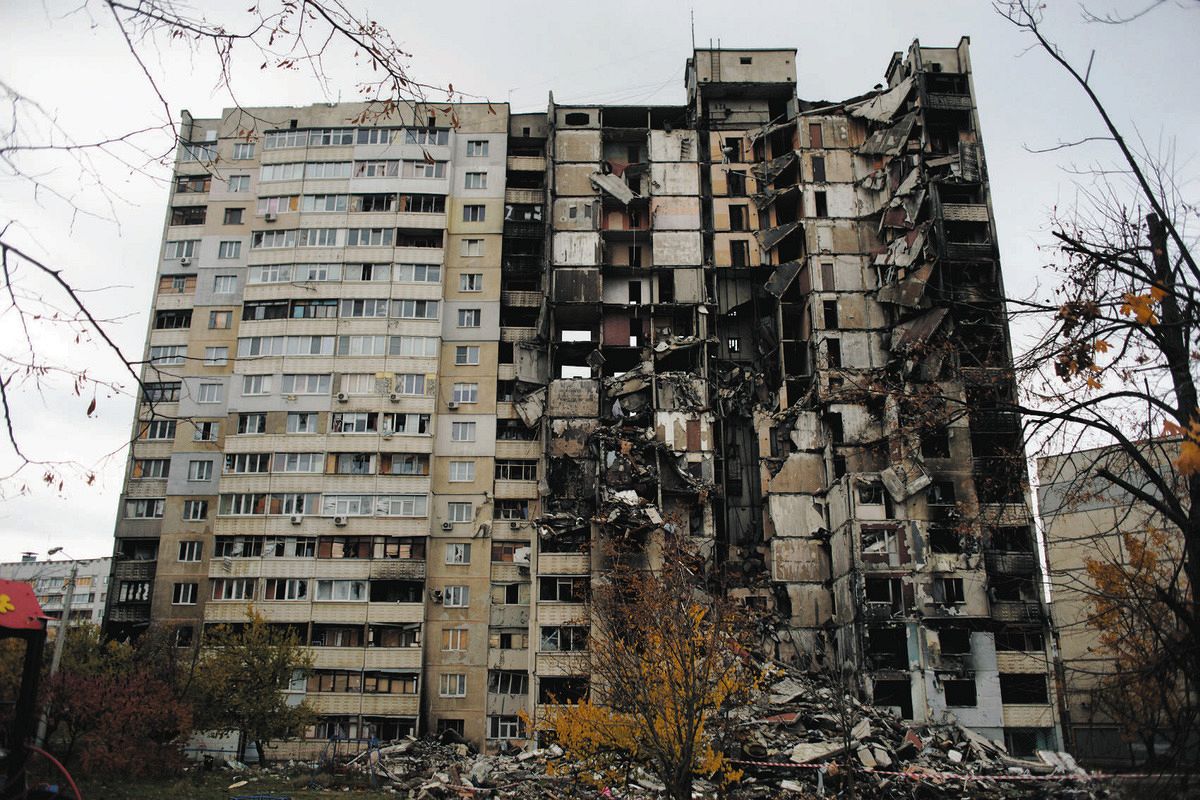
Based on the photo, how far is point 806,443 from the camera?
50531 millimetres

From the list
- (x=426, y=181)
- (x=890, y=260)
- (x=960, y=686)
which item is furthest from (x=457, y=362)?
(x=960, y=686)

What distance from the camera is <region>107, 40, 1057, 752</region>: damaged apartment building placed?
153 feet

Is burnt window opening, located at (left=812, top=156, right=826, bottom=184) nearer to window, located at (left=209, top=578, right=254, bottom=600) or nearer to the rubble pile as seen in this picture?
the rubble pile

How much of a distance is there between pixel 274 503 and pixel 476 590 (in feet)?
41.9

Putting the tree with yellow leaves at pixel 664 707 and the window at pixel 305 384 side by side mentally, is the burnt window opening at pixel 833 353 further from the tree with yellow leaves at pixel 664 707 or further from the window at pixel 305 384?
the window at pixel 305 384

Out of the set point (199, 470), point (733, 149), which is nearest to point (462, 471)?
point (199, 470)

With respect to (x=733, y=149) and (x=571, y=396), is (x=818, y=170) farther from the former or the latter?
(x=571, y=396)

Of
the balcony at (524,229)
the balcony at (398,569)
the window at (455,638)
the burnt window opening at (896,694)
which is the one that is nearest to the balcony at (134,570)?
the balcony at (398,569)

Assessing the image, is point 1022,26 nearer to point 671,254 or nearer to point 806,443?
point 806,443

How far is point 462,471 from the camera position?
53344 millimetres

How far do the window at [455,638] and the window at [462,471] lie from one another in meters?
8.57

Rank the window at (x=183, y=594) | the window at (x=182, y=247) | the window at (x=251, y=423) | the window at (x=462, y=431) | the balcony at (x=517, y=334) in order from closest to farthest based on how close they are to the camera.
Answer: the window at (x=183, y=594), the window at (x=251, y=423), the window at (x=462, y=431), the balcony at (x=517, y=334), the window at (x=182, y=247)

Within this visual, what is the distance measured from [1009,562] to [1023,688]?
6.15 meters

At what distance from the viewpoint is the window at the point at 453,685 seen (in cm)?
4866
